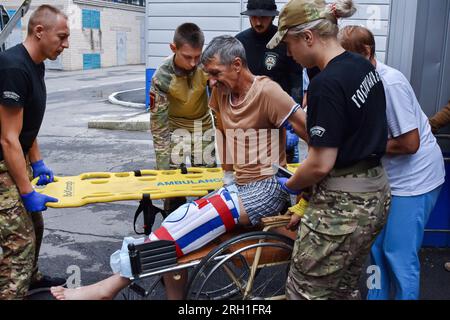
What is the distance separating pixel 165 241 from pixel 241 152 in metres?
0.63

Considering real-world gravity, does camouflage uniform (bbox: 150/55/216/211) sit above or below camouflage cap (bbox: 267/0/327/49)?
below

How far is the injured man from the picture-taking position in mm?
2539

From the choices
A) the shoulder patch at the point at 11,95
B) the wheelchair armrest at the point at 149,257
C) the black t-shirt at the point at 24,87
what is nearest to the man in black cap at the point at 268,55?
the wheelchair armrest at the point at 149,257

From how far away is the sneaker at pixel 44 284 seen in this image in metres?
3.24

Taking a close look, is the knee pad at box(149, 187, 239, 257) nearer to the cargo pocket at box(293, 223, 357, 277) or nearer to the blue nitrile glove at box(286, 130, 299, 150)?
the cargo pocket at box(293, 223, 357, 277)

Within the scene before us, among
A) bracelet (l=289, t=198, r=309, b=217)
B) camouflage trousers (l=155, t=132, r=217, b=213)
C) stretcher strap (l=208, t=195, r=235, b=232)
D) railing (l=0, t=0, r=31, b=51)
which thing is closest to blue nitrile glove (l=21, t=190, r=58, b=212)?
stretcher strap (l=208, t=195, r=235, b=232)

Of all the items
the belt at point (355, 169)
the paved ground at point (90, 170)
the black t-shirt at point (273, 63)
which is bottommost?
the paved ground at point (90, 170)

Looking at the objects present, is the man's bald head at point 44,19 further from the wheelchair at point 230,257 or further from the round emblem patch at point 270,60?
the round emblem patch at point 270,60

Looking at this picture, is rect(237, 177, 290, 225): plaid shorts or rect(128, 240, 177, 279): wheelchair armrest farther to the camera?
rect(237, 177, 290, 225): plaid shorts

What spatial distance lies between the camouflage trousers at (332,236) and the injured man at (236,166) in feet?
1.58

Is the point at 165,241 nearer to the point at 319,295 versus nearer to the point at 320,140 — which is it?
the point at 319,295

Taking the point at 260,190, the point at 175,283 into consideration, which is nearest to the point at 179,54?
the point at 260,190

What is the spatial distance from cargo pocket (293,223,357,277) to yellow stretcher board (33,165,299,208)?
927 millimetres

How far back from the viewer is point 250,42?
393cm
